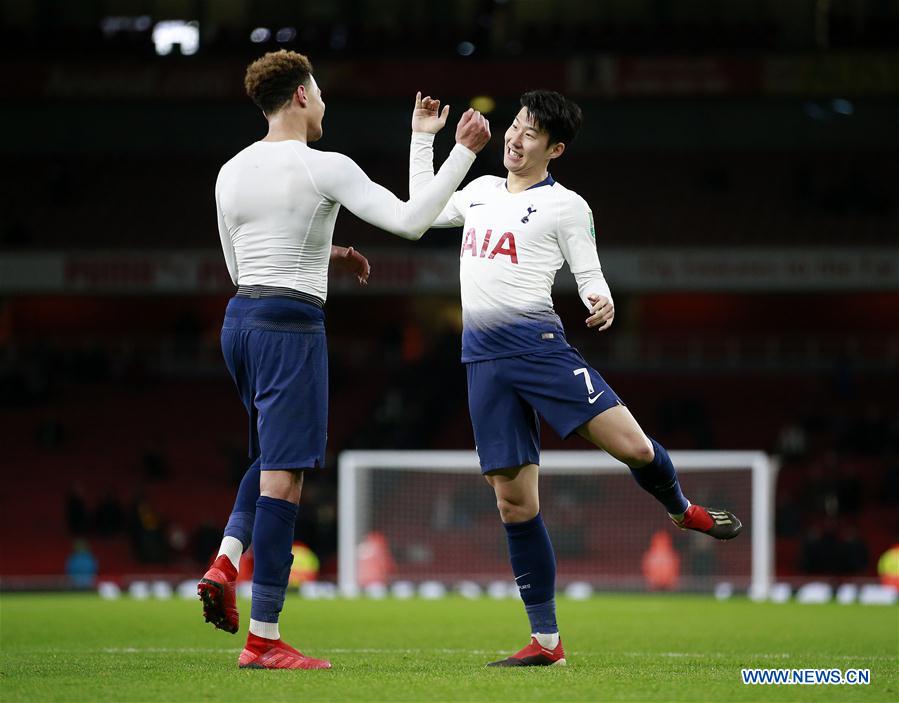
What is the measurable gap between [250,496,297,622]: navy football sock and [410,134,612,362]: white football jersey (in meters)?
1.00

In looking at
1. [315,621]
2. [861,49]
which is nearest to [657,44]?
[861,49]

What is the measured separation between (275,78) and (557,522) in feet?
41.3

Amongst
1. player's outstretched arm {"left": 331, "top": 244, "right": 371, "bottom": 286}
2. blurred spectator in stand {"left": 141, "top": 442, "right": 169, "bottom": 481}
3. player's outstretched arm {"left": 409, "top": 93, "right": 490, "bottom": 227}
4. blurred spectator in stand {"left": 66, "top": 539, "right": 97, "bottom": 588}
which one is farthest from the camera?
blurred spectator in stand {"left": 141, "top": 442, "right": 169, "bottom": 481}

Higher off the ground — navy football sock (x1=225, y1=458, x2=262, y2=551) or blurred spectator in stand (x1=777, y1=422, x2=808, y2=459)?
navy football sock (x1=225, y1=458, x2=262, y2=551)

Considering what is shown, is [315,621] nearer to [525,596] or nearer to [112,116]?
[525,596]

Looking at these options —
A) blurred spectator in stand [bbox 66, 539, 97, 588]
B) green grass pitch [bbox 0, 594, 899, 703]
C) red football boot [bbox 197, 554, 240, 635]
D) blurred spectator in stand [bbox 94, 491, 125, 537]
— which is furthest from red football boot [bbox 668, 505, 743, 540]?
blurred spectator in stand [bbox 94, 491, 125, 537]

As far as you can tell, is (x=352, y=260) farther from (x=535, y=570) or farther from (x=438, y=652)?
(x=438, y=652)

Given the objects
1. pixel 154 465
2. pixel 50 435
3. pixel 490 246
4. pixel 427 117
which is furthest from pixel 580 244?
pixel 50 435

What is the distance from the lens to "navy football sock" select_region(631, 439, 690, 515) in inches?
233

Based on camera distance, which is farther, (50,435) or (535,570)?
(50,435)

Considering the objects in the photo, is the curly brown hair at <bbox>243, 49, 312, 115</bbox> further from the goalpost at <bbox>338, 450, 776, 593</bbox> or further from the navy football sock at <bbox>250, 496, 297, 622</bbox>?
the goalpost at <bbox>338, 450, 776, 593</bbox>

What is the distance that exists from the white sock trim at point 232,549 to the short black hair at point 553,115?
2.04 m

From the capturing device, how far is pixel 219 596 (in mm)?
5375

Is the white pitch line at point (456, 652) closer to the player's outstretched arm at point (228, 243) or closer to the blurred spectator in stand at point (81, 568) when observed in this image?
the player's outstretched arm at point (228, 243)
